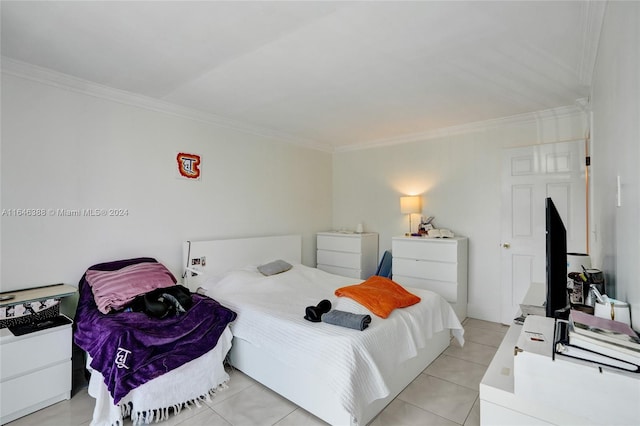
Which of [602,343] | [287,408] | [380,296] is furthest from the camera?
[380,296]

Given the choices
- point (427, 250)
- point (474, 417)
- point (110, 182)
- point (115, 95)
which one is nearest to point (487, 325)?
point (427, 250)

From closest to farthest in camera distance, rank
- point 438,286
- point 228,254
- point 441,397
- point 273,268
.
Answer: point 441,397
point 273,268
point 228,254
point 438,286

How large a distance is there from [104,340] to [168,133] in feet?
6.84

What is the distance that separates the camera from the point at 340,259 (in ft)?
15.0

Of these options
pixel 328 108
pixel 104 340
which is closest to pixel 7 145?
pixel 104 340

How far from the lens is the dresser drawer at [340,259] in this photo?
442 centimetres

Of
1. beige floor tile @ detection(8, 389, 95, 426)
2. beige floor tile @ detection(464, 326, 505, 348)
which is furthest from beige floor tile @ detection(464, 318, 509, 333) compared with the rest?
beige floor tile @ detection(8, 389, 95, 426)

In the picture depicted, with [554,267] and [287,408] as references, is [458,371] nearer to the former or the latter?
[287,408]

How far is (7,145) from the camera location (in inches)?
91.4

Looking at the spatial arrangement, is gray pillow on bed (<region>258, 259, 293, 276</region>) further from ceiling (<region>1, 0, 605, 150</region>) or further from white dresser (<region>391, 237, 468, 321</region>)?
ceiling (<region>1, 0, 605, 150</region>)

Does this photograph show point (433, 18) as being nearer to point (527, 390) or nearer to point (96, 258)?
point (527, 390)

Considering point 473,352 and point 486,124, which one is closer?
point 473,352

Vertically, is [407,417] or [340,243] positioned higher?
[340,243]

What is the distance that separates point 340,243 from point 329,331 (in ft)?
8.42
